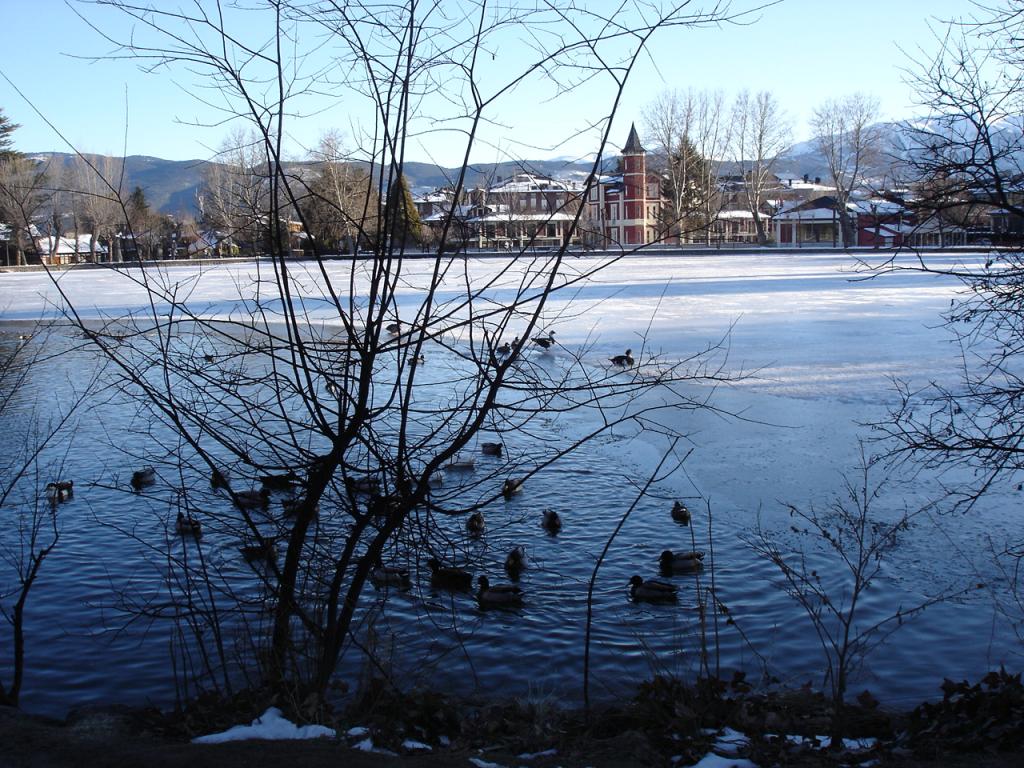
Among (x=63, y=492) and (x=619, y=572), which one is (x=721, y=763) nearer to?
(x=619, y=572)

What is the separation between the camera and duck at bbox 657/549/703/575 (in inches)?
274

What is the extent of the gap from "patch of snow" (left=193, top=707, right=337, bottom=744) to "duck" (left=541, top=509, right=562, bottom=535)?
171 inches

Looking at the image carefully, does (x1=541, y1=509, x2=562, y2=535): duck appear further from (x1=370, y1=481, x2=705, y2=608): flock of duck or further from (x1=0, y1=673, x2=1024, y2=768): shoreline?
(x1=0, y1=673, x2=1024, y2=768): shoreline

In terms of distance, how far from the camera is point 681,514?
808 cm

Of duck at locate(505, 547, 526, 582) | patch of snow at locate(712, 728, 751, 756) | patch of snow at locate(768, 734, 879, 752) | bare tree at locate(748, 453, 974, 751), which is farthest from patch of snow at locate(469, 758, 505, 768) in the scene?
duck at locate(505, 547, 526, 582)

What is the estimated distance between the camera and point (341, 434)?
11.7ft

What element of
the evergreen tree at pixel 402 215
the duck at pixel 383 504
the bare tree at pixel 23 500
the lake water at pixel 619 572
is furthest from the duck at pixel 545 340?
the bare tree at pixel 23 500

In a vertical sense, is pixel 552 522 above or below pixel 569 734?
above

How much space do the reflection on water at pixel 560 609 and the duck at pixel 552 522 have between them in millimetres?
55

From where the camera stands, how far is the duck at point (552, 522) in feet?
26.1

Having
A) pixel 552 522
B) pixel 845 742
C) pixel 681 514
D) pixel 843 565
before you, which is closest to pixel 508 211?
pixel 845 742

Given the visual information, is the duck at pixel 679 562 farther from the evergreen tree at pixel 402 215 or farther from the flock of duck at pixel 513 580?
the evergreen tree at pixel 402 215

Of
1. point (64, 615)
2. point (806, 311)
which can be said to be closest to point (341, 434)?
point (64, 615)

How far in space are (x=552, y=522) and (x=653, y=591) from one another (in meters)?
1.63
